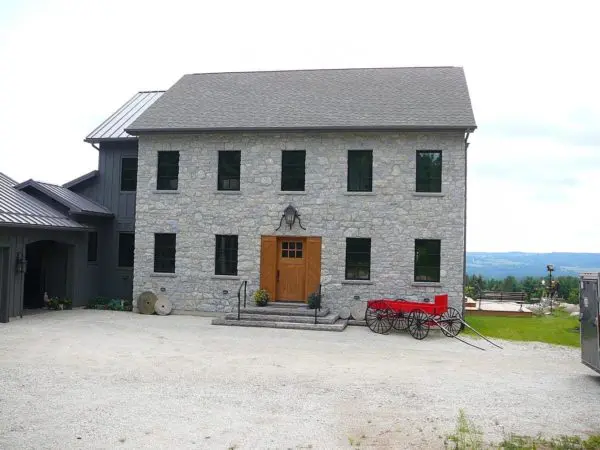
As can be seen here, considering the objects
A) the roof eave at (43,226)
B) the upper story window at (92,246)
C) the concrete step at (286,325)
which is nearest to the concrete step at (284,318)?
the concrete step at (286,325)

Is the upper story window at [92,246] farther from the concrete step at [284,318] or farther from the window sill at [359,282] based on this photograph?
the window sill at [359,282]

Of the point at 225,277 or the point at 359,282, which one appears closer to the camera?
the point at 359,282

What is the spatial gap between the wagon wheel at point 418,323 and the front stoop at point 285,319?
6.40ft

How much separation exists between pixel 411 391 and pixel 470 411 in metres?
1.22

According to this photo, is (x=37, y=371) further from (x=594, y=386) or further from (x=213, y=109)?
(x=213, y=109)

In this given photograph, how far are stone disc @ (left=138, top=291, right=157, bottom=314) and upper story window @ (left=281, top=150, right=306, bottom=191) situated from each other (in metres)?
5.59

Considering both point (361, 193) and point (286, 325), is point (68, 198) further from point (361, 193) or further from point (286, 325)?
point (361, 193)

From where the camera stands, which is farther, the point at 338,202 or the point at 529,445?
the point at 338,202

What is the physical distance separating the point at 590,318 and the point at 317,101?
1162 centimetres

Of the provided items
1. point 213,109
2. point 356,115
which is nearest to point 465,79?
point 356,115

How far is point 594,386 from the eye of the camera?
10031mm

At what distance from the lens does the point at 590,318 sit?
1056 centimetres

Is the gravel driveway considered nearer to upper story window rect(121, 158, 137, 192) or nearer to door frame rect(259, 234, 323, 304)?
door frame rect(259, 234, 323, 304)

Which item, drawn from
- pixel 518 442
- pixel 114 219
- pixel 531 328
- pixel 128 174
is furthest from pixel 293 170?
pixel 518 442
